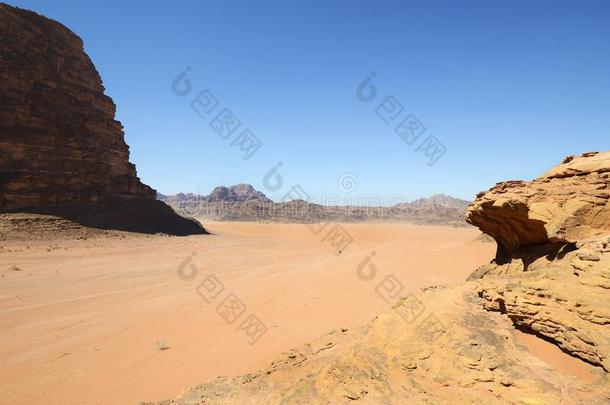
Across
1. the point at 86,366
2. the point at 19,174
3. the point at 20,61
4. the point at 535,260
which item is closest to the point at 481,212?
the point at 535,260

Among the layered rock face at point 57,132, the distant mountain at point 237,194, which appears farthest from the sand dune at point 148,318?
the distant mountain at point 237,194

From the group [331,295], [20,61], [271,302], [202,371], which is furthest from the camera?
[20,61]

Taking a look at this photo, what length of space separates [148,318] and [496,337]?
23.8 ft

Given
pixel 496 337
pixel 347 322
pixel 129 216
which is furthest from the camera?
pixel 129 216

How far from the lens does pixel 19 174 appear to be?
93.1 ft

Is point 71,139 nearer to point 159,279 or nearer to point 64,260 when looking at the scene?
point 64,260

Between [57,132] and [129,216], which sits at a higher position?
[57,132]

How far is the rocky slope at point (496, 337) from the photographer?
320cm

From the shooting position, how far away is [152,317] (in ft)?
26.7

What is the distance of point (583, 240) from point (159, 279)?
12759mm

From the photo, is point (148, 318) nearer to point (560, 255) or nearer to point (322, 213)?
point (560, 255)

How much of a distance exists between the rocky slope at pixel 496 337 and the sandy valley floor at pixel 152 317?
1.57 meters

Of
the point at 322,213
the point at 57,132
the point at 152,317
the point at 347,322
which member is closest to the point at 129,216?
the point at 57,132

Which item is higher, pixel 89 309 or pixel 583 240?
pixel 583 240
